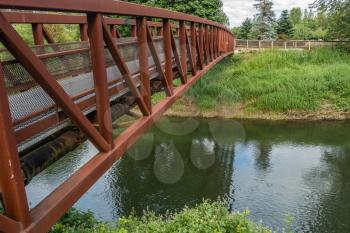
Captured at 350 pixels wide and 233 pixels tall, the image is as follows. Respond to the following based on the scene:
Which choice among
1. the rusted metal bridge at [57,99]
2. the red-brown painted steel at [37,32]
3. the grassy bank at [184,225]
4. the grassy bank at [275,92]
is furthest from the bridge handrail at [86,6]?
the grassy bank at [275,92]

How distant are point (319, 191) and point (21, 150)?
1359cm

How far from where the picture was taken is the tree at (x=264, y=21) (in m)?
52.5

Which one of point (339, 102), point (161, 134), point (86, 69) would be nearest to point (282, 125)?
point (339, 102)

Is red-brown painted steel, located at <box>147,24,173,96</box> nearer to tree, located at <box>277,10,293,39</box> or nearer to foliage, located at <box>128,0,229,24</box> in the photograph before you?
foliage, located at <box>128,0,229,24</box>

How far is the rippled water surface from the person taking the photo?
14.1 meters

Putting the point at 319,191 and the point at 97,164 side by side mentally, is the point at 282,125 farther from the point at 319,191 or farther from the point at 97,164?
the point at 97,164

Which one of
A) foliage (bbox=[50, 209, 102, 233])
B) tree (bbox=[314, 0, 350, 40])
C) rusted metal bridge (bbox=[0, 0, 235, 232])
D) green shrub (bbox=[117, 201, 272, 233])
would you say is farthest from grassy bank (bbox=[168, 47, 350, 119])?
rusted metal bridge (bbox=[0, 0, 235, 232])

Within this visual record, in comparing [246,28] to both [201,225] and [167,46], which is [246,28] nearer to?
[167,46]

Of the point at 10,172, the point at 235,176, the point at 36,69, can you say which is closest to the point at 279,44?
the point at 235,176

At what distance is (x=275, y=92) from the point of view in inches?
1112

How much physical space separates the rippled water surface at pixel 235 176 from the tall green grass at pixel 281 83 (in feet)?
11.7

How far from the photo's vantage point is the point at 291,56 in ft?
109

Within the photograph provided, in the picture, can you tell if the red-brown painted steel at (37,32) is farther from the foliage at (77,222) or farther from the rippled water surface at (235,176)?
the rippled water surface at (235,176)

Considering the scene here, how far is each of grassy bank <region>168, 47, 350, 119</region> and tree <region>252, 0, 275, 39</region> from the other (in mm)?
21065
